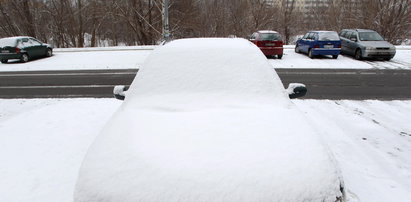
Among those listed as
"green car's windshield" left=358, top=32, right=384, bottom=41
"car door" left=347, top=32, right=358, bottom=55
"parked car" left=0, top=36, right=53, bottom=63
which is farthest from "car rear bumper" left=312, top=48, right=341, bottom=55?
"parked car" left=0, top=36, right=53, bottom=63

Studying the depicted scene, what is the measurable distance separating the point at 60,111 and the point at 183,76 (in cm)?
518

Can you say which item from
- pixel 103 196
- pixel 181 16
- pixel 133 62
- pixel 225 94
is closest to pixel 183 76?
pixel 225 94

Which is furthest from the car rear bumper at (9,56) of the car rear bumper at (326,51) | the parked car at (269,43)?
the car rear bumper at (326,51)

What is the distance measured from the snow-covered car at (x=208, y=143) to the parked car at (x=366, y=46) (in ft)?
45.1

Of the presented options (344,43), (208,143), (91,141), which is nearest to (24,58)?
(91,141)

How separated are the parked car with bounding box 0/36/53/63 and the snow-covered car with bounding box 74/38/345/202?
56.7 ft

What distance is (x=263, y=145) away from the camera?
2.39m

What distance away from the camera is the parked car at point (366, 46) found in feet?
49.0

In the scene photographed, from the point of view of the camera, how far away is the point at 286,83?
34.6ft

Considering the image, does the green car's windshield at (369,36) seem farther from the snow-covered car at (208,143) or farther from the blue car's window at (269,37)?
the snow-covered car at (208,143)

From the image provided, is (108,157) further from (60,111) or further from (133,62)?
(133,62)

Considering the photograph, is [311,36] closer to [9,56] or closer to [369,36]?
[369,36]

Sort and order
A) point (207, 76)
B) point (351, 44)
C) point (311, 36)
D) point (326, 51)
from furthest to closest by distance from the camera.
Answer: point (311, 36) < point (351, 44) < point (326, 51) < point (207, 76)

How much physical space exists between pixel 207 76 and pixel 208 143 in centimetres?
133
